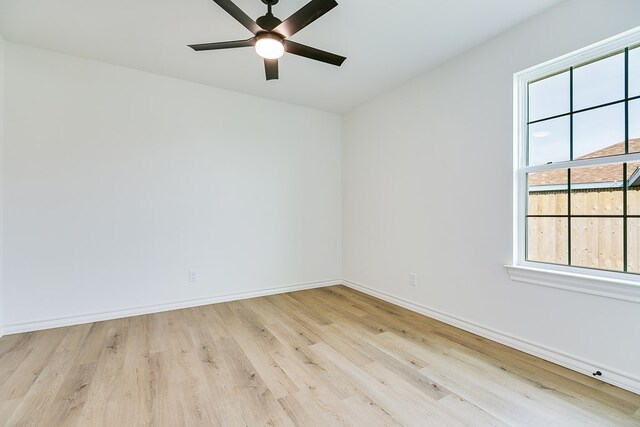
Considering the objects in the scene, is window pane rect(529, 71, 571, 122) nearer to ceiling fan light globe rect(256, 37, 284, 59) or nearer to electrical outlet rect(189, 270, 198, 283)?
ceiling fan light globe rect(256, 37, 284, 59)

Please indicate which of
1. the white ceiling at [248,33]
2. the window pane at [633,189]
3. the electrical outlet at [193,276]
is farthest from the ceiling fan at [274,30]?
the electrical outlet at [193,276]

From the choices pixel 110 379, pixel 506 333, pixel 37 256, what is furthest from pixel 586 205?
pixel 37 256

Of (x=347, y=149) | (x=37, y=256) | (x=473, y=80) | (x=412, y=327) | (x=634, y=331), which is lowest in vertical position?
(x=412, y=327)

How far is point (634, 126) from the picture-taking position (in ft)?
5.90

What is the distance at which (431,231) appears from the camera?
2.95 meters

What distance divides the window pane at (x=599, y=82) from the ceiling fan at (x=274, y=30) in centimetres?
171

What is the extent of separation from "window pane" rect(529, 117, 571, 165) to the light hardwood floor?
4.93ft

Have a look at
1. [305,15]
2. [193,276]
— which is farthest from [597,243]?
[193,276]

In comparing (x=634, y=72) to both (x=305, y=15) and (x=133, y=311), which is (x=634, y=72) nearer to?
(x=305, y=15)

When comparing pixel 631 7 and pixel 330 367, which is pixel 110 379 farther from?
pixel 631 7

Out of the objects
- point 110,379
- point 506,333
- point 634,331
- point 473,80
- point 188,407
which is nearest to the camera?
point 188,407

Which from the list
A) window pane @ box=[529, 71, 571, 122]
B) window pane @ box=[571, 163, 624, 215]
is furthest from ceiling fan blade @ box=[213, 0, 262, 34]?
window pane @ box=[571, 163, 624, 215]

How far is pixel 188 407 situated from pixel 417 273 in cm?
237

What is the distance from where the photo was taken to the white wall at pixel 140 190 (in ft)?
8.52
